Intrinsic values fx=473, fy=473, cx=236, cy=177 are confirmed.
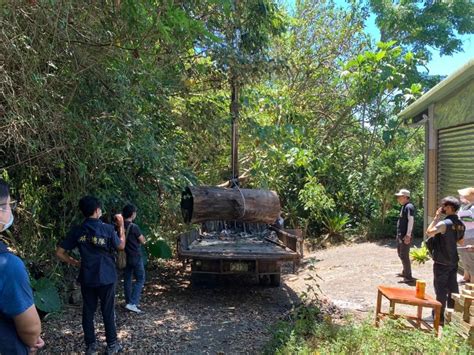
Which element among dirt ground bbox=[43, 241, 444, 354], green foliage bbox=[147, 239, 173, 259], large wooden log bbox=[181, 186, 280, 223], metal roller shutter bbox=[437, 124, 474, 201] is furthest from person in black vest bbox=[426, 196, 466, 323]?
green foliage bbox=[147, 239, 173, 259]

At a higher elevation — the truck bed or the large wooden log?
the large wooden log

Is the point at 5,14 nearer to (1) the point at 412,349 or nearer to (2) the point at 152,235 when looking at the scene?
(1) the point at 412,349

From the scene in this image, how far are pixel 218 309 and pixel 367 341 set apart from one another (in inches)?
118

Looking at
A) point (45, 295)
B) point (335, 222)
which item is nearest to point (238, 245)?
point (45, 295)

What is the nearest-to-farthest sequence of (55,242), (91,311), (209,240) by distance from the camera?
(91,311)
(55,242)
(209,240)

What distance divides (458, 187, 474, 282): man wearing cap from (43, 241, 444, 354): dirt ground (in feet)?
3.95

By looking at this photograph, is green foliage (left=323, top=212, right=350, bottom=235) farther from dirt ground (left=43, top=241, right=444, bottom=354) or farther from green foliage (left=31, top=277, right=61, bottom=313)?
green foliage (left=31, top=277, right=61, bottom=313)

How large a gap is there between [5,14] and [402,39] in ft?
53.4

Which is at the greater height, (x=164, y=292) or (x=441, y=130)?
(x=441, y=130)

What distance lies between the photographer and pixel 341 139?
16969 mm

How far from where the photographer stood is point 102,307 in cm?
483

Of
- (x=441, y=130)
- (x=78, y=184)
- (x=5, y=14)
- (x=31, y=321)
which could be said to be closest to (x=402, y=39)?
(x=441, y=130)

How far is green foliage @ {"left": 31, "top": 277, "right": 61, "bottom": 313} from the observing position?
5.64 meters

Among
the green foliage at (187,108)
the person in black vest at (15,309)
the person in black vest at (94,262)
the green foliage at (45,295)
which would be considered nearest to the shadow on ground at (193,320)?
the green foliage at (45,295)
